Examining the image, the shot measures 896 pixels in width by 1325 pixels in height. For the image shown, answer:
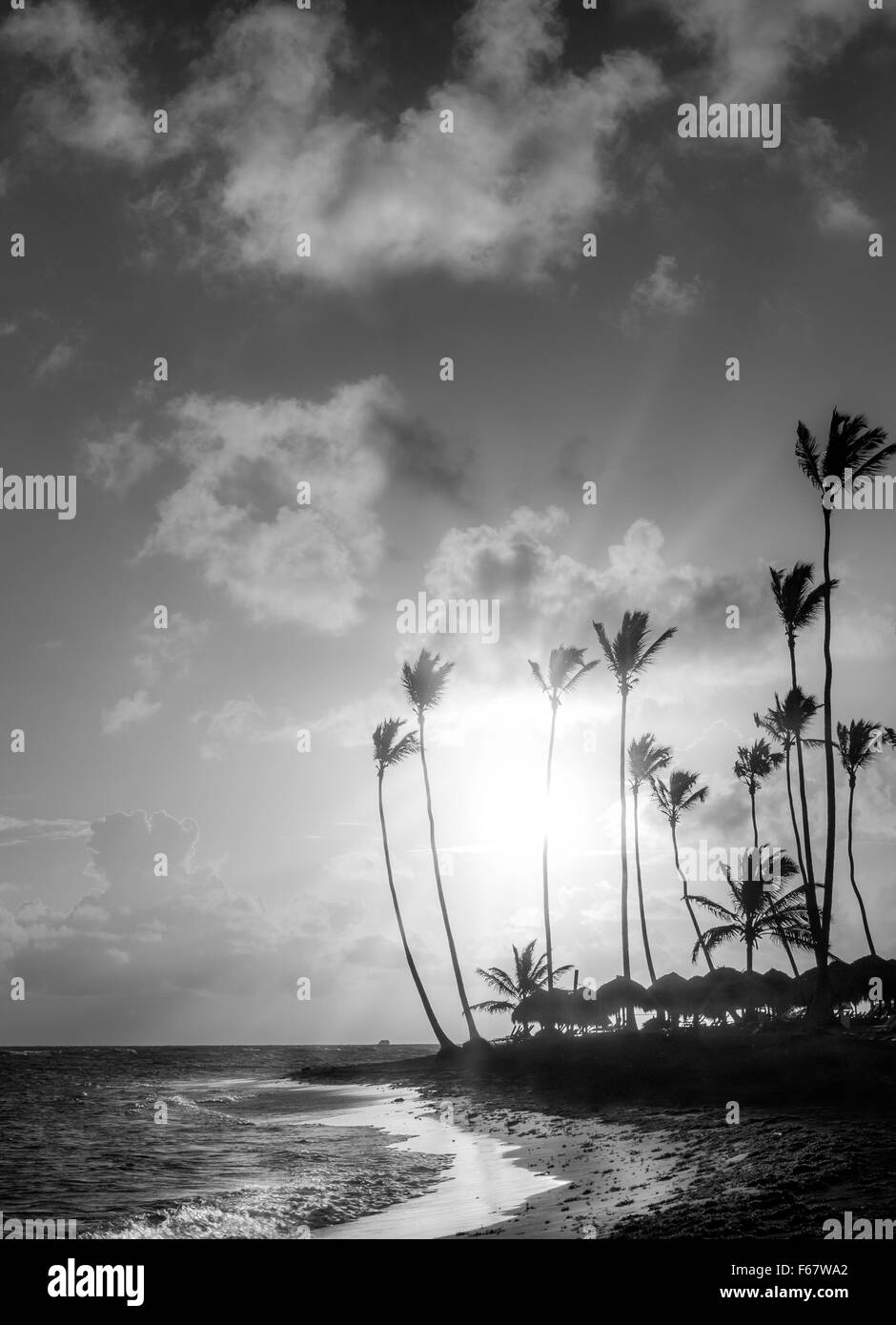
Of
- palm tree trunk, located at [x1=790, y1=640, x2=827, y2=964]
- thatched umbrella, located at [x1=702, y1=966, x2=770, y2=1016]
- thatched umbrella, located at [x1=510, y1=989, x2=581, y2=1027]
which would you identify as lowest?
thatched umbrella, located at [x1=510, y1=989, x2=581, y2=1027]

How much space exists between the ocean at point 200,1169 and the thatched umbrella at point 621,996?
48.9ft

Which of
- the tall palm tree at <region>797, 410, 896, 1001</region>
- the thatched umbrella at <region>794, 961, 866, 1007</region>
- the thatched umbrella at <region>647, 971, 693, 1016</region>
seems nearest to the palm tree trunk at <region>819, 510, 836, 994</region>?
the tall palm tree at <region>797, 410, 896, 1001</region>

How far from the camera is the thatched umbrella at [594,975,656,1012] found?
45.2 m

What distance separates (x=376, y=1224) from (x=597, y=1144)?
768 centimetres

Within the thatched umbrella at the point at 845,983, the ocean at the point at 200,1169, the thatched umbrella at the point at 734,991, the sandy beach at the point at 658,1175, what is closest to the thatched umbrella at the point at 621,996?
the thatched umbrella at the point at 734,991

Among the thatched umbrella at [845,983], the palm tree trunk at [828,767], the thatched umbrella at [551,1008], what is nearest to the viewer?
the palm tree trunk at [828,767]

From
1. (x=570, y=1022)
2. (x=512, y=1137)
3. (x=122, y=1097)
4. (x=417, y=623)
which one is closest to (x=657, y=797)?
(x=570, y=1022)

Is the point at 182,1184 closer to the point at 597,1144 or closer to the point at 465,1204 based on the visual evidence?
the point at 465,1204

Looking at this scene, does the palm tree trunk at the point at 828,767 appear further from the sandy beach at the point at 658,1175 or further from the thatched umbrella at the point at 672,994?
the thatched umbrella at the point at 672,994

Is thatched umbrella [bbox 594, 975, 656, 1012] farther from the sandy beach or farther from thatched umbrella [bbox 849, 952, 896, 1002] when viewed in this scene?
the sandy beach

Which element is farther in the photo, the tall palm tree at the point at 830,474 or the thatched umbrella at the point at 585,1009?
the thatched umbrella at the point at 585,1009

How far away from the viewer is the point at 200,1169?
20.6 m

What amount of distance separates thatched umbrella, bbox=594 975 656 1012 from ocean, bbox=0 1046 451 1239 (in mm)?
14909

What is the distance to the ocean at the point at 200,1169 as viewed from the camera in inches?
591
